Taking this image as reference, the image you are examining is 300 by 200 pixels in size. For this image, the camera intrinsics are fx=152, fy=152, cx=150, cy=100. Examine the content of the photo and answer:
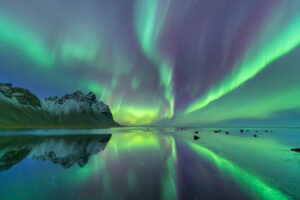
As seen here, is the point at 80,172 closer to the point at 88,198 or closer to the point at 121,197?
the point at 88,198

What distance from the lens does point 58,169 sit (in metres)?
20.6

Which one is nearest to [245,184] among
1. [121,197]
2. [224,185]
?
[224,185]

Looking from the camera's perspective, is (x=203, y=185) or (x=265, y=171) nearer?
(x=203, y=185)

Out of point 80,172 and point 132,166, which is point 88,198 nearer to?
point 80,172

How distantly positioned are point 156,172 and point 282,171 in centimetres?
1703

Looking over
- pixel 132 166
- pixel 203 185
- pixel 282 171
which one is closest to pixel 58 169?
pixel 132 166

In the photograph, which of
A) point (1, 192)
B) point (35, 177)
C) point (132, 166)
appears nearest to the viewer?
point (1, 192)

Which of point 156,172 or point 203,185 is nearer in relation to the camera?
point 203,185

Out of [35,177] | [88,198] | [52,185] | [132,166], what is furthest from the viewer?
[132,166]

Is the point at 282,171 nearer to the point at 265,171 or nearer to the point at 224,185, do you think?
the point at 265,171

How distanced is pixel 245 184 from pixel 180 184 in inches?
A: 265

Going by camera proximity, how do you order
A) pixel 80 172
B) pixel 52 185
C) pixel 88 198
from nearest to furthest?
pixel 88 198 → pixel 52 185 → pixel 80 172

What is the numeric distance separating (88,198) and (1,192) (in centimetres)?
824

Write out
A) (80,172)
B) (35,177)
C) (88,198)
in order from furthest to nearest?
(80,172) → (35,177) → (88,198)
